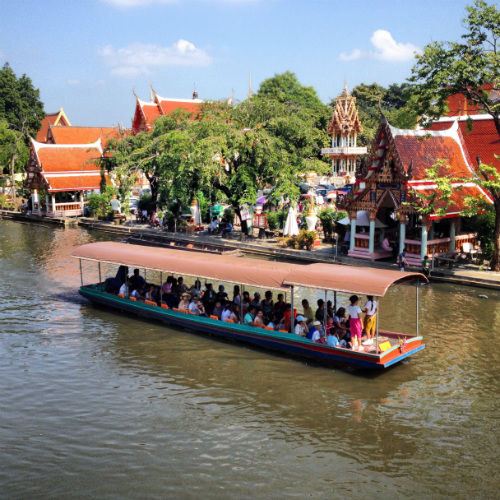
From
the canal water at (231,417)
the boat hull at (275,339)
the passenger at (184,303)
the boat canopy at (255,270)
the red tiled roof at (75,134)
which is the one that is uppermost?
the red tiled roof at (75,134)

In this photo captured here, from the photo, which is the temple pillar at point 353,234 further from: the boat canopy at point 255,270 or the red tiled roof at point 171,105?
the red tiled roof at point 171,105

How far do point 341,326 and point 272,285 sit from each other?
2005 mm

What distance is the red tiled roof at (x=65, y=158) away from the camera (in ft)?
147

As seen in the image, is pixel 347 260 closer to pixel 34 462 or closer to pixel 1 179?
pixel 34 462

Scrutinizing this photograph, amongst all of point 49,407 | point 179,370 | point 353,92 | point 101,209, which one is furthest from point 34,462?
point 353,92

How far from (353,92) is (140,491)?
258ft

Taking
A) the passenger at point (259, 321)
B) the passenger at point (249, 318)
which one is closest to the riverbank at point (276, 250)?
the passenger at point (249, 318)

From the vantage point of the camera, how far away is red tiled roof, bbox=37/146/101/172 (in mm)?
44938

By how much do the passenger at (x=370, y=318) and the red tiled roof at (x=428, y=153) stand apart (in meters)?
11.8

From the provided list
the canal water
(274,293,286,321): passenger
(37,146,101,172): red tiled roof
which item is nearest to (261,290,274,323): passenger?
(274,293,286,321): passenger

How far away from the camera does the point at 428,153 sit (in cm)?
2584

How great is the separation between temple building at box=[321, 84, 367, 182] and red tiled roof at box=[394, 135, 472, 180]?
3269 cm

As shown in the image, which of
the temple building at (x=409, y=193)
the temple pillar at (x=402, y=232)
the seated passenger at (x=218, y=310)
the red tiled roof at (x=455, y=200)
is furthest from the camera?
the temple pillar at (x=402, y=232)

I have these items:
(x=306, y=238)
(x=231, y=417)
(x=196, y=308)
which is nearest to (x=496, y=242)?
(x=306, y=238)
